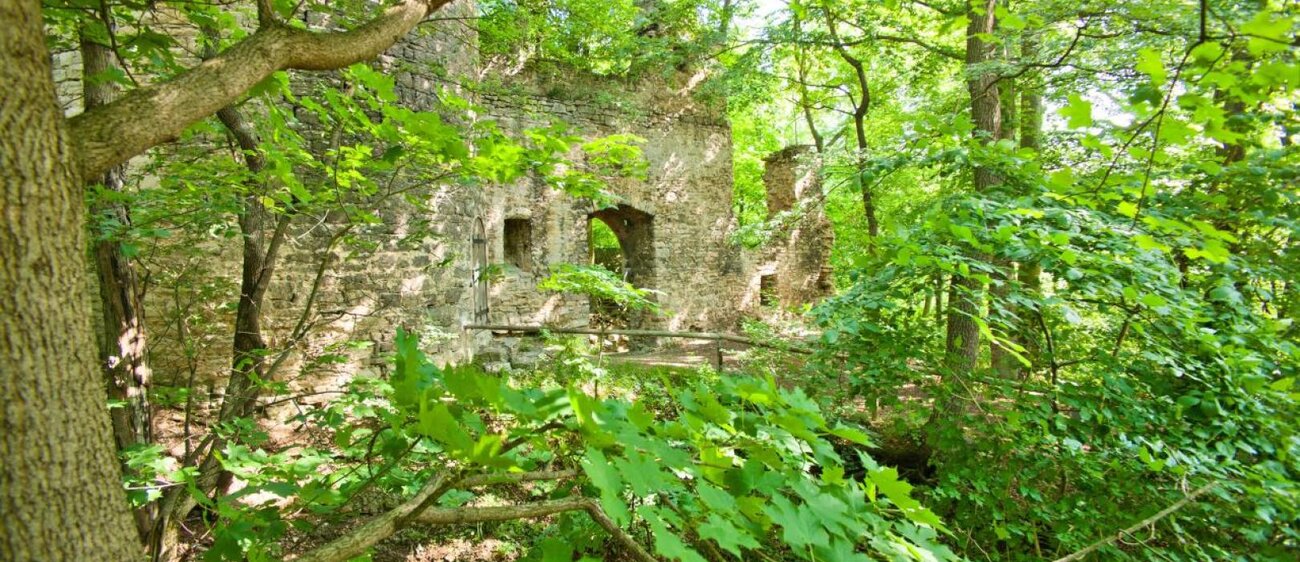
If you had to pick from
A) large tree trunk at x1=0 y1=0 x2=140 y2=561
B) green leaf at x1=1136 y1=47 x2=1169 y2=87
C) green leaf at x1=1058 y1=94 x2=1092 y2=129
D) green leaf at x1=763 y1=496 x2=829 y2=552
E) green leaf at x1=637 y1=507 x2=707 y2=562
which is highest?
green leaf at x1=1136 y1=47 x2=1169 y2=87

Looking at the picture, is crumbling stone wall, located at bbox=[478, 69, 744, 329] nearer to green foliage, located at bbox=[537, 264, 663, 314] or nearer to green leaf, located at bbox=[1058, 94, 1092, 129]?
green foliage, located at bbox=[537, 264, 663, 314]

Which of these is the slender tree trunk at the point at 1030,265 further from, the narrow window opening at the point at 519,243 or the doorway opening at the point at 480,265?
the narrow window opening at the point at 519,243

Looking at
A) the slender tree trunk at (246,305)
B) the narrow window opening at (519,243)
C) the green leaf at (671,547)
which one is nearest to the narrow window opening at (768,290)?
the narrow window opening at (519,243)

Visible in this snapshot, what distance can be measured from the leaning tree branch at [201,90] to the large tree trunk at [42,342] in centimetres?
10

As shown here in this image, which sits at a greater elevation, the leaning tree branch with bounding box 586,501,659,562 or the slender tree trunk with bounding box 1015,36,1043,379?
the slender tree trunk with bounding box 1015,36,1043,379

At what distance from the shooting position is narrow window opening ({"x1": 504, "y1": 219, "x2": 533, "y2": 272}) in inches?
374

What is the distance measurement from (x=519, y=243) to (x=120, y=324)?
6786 millimetres

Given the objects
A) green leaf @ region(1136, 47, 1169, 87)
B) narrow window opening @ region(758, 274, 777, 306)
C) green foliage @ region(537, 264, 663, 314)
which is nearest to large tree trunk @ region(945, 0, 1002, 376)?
green foliage @ region(537, 264, 663, 314)

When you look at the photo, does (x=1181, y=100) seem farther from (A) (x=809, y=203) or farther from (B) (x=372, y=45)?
(A) (x=809, y=203)

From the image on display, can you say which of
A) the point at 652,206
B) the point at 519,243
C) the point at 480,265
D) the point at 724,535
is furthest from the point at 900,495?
the point at 652,206

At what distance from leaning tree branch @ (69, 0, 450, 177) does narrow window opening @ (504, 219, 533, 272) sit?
7.82 meters

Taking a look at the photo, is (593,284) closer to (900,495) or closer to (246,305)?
(246,305)

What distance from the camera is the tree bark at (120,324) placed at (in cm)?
274

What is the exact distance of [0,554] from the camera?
0.87m
